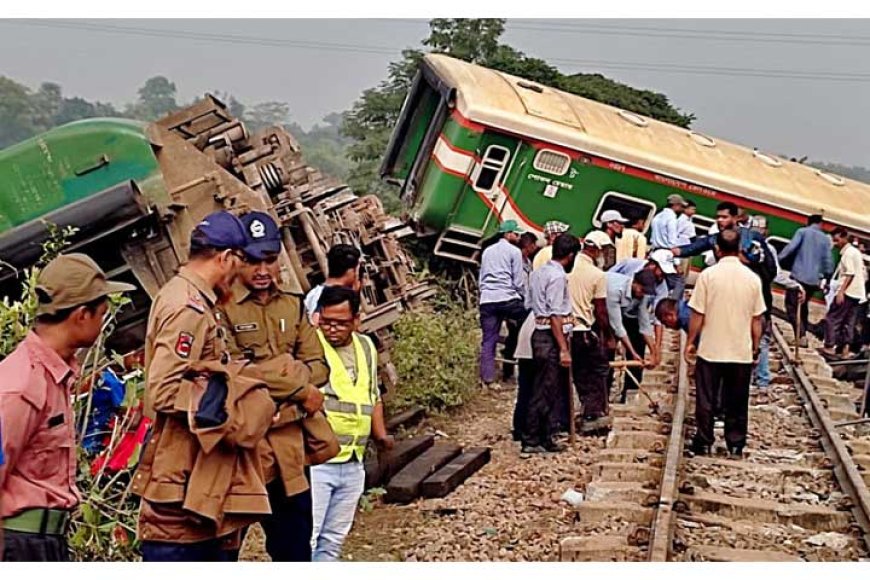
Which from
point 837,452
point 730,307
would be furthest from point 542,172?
point 837,452

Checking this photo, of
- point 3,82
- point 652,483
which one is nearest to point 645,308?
point 652,483

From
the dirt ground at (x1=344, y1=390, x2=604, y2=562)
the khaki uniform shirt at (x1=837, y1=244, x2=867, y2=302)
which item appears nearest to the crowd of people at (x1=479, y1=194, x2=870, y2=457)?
the dirt ground at (x1=344, y1=390, x2=604, y2=562)

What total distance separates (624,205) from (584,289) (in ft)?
16.8

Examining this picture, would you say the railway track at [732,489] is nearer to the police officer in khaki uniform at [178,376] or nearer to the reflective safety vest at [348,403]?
the reflective safety vest at [348,403]

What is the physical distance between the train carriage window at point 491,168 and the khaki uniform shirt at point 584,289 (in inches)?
185

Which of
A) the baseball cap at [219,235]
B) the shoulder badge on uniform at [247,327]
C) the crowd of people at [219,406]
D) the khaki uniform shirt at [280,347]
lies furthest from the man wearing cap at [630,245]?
the baseball cap at [219,235]

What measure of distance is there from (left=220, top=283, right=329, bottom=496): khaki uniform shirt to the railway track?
6.53ft

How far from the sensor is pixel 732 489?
268 inches

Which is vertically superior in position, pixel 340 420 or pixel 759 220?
pixel 759 220

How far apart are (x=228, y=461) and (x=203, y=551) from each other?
0.30 meters

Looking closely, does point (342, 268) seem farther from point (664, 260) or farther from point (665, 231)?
point (665, 231)

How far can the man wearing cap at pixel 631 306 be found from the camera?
8.55 m

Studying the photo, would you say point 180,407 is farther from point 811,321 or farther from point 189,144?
point 811,321

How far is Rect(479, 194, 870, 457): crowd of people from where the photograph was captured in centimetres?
736
